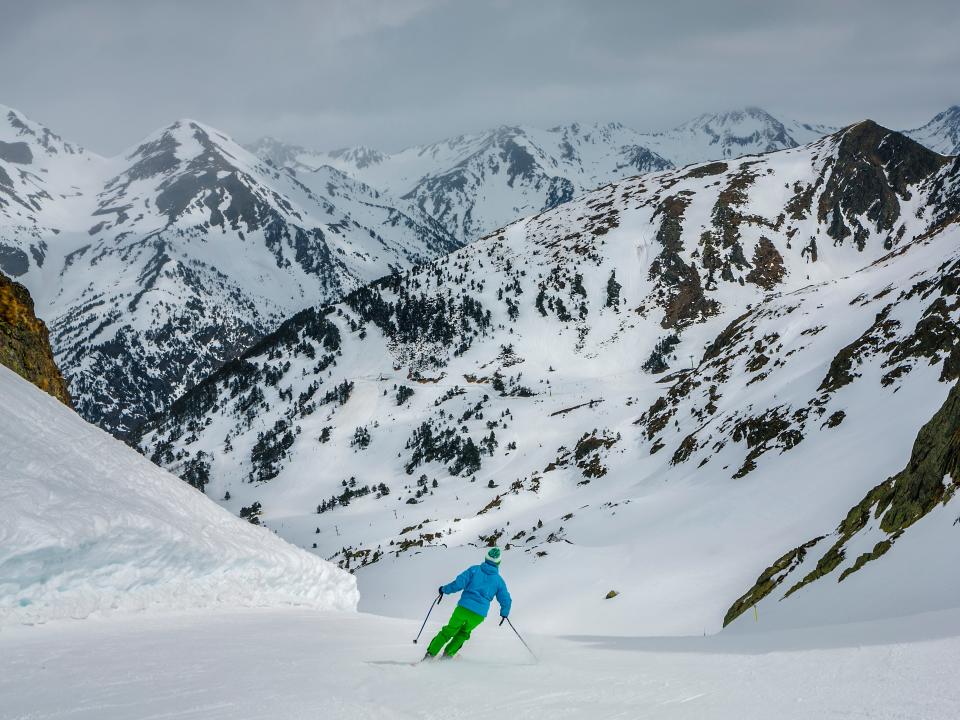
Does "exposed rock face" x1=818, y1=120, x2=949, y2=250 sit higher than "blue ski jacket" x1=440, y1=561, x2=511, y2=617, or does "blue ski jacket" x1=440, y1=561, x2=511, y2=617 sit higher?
"exposed rock face" x1=818, y1=120, x2=949, y2=250

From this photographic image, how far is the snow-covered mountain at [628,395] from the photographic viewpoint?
95.9ft

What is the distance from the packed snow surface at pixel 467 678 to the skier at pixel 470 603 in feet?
1.11

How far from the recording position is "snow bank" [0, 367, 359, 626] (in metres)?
9.75

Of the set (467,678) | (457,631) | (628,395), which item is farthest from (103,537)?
(628,395)

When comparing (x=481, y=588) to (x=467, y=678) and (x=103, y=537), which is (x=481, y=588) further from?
(x=103, y=537)

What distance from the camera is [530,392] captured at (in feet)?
386

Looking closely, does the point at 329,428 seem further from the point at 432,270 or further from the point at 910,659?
the point at 910,659

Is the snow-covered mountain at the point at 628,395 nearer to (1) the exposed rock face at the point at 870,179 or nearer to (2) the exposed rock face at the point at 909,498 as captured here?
(2) the exposed rock face at the point at 909,498

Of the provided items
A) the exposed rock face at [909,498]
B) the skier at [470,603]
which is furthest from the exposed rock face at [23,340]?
the exposed rock face at [909,498]

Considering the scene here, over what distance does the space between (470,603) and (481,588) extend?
0.31 metres

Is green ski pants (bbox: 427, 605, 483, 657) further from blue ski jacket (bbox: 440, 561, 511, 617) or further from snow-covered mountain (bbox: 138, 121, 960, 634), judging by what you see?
snow-covered mountain (bbox: 138, 121, 960, 634)

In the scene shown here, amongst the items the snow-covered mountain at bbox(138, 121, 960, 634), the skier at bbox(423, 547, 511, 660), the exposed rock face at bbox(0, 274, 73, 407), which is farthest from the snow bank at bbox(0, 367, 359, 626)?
the snow-covered mountain at bbox(138, 121, 960, 634)

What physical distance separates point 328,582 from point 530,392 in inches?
3955

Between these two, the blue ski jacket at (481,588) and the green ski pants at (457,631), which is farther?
the blue ski jacket at (481,588)
